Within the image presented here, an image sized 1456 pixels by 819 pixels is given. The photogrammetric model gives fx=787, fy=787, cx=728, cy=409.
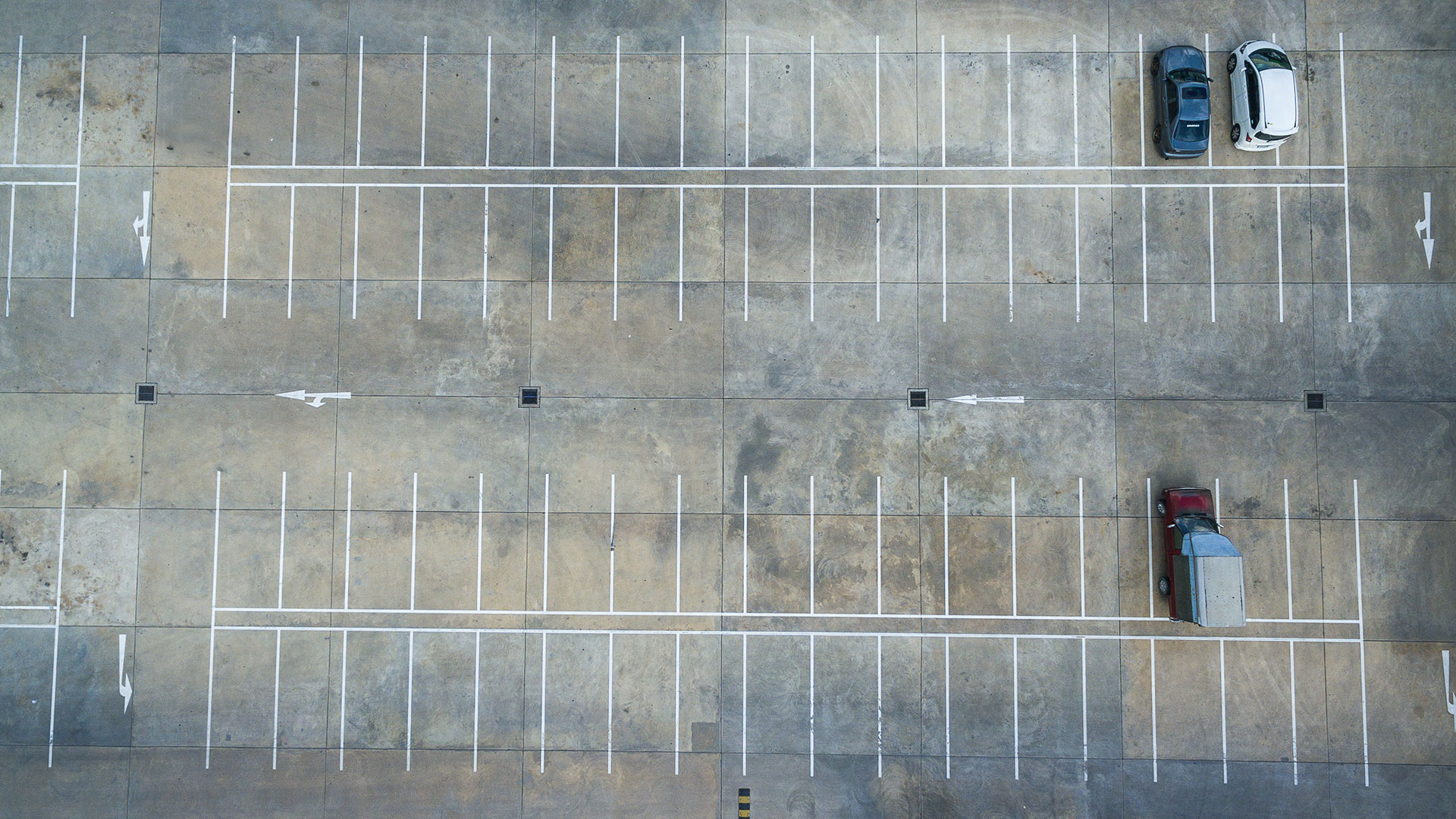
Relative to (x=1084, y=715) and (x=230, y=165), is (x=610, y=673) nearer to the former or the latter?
(x=1084, y=715)

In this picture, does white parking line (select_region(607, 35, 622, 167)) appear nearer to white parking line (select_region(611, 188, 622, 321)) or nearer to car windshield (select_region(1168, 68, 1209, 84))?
white parking line (select_region(611, 188, 622, 321))

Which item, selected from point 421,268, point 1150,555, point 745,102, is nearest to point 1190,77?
point 745,102

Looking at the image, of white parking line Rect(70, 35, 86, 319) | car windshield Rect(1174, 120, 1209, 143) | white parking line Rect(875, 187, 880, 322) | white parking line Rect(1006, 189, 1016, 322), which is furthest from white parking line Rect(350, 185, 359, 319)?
car windshield Rect(1174, 120, 1209, 143)

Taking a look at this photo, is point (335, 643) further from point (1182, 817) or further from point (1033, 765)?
point (1182, 817)

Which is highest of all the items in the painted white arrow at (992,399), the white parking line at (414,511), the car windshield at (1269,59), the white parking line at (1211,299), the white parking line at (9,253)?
the car windshield at (1269,59)

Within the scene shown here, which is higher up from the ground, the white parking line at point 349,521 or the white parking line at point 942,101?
the white parking line at point 942,101

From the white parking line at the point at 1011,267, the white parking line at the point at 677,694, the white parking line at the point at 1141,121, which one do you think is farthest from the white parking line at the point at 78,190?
the white parking line at the point at 1141,121

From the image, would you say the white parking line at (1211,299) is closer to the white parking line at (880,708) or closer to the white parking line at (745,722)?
the white parking line at (880,708)
